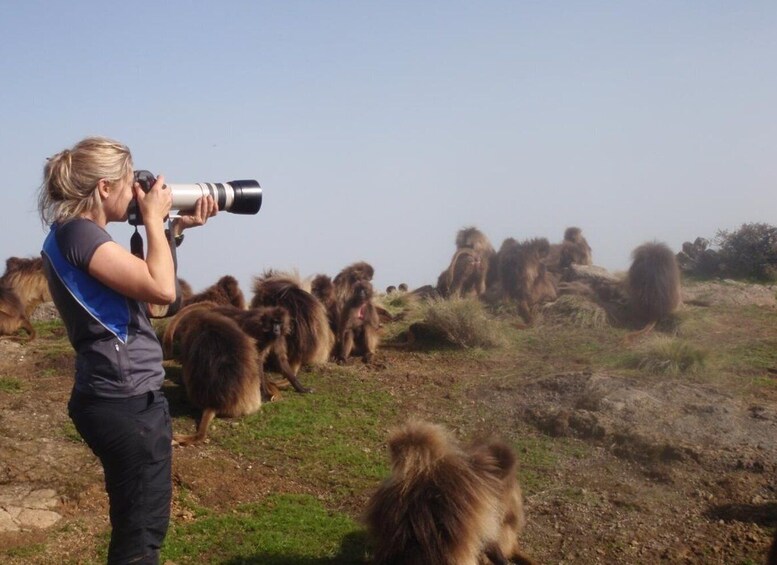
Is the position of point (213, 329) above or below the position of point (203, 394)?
above

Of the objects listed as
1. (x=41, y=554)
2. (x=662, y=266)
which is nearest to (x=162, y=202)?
(x=41, y=554)

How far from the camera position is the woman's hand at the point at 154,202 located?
342 centimetres

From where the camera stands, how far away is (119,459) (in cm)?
329

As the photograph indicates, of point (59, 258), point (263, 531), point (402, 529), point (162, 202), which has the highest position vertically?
point (162, 202)

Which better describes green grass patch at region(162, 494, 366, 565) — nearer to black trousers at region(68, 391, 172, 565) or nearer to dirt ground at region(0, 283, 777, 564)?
dirt ground at region(0, 283, 777, 564)

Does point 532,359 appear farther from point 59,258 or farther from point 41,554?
point 59,258

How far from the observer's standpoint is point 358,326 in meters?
11.0

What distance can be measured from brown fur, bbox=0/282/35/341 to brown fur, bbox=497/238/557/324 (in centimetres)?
780

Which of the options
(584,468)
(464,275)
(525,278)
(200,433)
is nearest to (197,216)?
(200,433)

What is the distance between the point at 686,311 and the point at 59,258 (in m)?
11.7

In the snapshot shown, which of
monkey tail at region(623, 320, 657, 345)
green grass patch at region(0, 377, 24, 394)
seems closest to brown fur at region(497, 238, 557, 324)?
monkey tail at region(623, 320, 657, 345)

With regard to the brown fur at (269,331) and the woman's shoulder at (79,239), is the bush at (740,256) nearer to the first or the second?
the brown fur at (269,331)

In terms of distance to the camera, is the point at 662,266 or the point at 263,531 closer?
the point at 263,531

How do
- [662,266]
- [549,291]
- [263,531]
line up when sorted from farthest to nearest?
[549,291], [662,266], [263,531]
